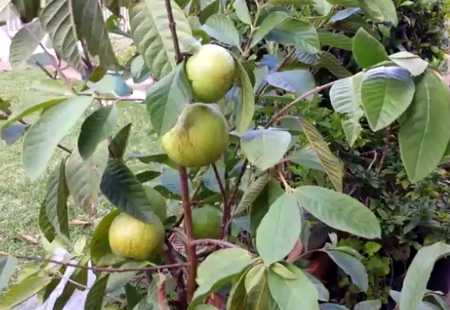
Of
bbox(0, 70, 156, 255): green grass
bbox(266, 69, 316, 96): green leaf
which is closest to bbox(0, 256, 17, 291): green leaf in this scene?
Result: bbox(266, 69, 316, 96): green leaf

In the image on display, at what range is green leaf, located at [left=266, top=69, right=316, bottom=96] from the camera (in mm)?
1126

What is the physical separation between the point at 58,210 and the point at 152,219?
5.7 inches

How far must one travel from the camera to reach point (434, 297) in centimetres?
105

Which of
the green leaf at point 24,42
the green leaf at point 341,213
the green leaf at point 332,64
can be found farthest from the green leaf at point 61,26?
the green leaf at point 332,64

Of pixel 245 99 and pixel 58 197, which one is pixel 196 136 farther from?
pixel 58 197

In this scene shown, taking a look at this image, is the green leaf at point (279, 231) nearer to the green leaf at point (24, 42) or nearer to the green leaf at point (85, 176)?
the green leaf at point (85, 176)

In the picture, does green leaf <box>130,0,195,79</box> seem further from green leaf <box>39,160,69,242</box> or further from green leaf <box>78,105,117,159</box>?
green leaf <box>39,160,69,242</box>

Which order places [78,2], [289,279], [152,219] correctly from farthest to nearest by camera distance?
[152,219], [289,279], [78,2]

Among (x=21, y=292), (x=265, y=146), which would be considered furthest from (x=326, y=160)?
(x=21, y=292)

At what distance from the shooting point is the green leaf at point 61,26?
2.19ft

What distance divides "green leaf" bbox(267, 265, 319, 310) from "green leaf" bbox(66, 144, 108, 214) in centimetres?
27

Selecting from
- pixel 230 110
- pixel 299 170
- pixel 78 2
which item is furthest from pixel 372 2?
pixel 299 170

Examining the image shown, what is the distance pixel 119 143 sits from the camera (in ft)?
3.26

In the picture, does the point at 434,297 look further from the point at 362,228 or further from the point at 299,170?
the point at 299,170
